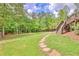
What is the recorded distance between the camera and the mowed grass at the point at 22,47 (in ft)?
8.87

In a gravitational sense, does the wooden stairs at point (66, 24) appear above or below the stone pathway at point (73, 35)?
above

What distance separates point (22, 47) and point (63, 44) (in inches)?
17.5

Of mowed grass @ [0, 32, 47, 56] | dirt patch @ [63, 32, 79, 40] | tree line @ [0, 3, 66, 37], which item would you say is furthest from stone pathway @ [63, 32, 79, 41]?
mowed grass @ [0, 32, 47, 56]

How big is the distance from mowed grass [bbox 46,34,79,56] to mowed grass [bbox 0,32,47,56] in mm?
149

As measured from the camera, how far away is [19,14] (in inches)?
109

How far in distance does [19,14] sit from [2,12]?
0.61 ft

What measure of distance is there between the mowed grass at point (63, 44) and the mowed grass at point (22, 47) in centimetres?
15

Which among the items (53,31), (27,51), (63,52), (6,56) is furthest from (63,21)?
(6,56)

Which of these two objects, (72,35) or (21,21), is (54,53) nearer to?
(72,35)

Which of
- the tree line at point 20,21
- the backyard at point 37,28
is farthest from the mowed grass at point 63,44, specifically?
the tree line at point 20,21

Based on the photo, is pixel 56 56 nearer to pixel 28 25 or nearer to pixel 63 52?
pixel 63 52

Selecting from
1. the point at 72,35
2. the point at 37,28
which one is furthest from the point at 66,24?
the point at 37,28

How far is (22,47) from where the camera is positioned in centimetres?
272

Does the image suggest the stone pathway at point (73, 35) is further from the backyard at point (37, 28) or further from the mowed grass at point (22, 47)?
the mowed grass at point (22, 47)
